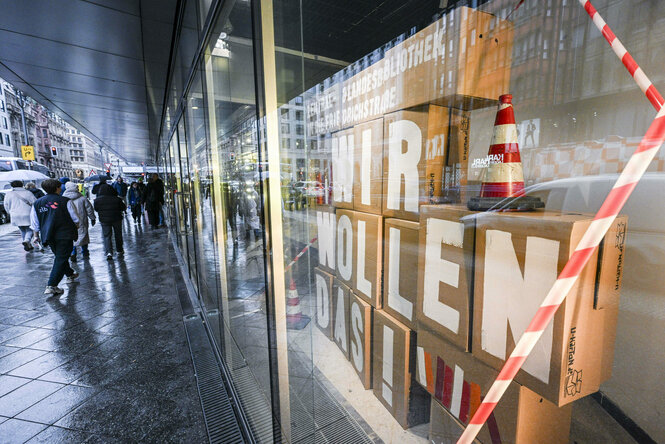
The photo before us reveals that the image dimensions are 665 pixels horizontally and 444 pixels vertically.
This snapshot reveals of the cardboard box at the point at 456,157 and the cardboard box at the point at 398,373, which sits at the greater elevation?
the cardboard box at the point at 456,157

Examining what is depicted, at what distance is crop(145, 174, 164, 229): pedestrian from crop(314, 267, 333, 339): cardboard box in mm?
7943

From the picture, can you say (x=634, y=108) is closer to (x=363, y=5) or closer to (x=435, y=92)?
(x=435, y=92)

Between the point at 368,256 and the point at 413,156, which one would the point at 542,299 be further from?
the point at 368,256

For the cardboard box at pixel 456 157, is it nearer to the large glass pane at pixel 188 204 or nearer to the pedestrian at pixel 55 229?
the large glass pane at pixel 188 204

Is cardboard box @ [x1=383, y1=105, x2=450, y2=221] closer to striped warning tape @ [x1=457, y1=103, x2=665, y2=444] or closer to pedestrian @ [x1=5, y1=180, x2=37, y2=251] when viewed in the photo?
striped warning tape @ [x1=457, y1=103, x2=665, y2=444]

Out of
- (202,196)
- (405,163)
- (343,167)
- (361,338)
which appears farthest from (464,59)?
(202,196)

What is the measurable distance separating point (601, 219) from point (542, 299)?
318mm

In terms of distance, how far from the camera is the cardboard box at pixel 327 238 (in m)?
2.64

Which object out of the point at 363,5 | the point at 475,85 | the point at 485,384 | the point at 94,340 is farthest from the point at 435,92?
the point at 94,340

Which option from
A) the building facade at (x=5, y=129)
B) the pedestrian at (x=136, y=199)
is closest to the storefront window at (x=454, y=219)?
the pedestrian at (x=136, y=199)

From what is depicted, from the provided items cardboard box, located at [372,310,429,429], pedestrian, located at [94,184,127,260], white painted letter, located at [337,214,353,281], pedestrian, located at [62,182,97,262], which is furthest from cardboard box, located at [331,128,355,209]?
pedestrian, located at [94,184,127,260]

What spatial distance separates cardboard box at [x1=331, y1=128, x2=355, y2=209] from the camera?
2.34 metres

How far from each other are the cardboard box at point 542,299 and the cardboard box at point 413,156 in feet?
1.79

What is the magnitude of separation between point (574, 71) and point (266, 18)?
1555mm
